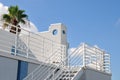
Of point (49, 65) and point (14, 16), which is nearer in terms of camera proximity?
point (49, 65)

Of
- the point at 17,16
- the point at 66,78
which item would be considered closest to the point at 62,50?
the point at 66,78

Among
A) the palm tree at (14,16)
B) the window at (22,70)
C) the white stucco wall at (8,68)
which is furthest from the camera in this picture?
the palm tree at (14,16)

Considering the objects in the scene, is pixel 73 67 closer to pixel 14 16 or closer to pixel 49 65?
pixel 49 65

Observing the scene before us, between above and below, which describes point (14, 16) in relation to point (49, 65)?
above

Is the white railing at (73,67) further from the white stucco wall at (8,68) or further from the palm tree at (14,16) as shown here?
the palm tree at (14,16)

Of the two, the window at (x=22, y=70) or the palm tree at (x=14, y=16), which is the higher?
the palm tree at (x=14, y=16)

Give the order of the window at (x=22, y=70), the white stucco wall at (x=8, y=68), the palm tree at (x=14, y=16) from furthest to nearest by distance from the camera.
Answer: the palm tree at (x=14, y=16) < the window at (x=22, y=70) < the white stucco wall at (x=8, y=68)

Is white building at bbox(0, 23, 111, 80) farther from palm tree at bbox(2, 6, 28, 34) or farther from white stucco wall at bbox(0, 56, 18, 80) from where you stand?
palm tree at bbox(2, 6, 28, 34)

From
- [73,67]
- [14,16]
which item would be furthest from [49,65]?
[14,16]

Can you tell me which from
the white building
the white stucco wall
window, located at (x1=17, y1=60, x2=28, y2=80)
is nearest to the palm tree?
the white building

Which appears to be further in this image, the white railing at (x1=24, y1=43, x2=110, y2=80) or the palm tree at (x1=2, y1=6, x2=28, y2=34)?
the palm tree at (x1=2, y1=6, x2=28, y2=34)

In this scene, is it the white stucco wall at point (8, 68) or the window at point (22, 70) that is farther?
the window at point (22, 70)

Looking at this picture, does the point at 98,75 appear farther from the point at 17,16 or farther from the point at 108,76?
the point at 17,16

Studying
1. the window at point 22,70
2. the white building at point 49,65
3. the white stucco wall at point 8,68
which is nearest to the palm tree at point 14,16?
the white building at point 49,65
